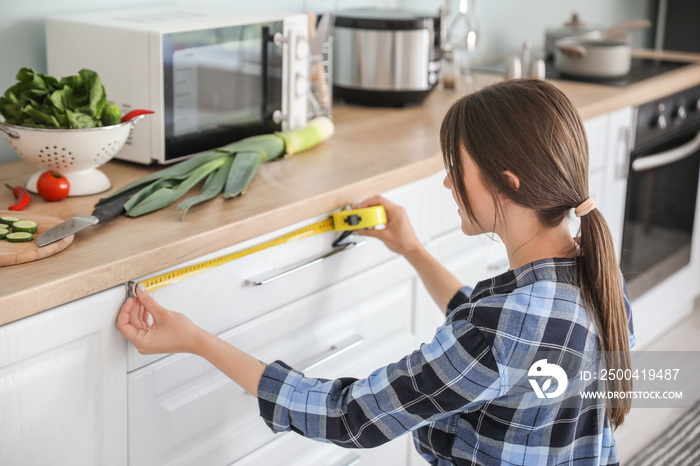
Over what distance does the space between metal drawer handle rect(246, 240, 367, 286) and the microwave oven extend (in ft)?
1.13

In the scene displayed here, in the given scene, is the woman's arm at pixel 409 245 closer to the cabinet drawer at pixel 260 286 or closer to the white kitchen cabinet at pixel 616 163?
the cabinet drawer at pixel 260 286

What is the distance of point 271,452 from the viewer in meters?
1.50

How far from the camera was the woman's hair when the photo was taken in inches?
43.1

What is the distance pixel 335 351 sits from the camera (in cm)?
157

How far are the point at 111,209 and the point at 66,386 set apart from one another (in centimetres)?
30

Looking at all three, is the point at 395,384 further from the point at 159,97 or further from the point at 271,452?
the point at 159,97

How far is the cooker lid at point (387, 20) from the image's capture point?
2.11 m

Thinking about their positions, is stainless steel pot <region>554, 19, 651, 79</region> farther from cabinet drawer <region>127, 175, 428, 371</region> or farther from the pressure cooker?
cabinet drawer <region>127, 175, 428, 371</region>

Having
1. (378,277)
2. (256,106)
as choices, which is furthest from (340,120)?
(378,277)

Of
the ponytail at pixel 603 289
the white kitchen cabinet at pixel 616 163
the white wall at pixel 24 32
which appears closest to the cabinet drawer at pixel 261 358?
the ponytail at pixel 603 289

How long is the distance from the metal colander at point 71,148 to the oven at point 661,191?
1625 millimetres

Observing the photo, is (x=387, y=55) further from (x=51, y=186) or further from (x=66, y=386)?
(x=66, y=386)

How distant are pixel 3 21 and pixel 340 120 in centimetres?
80

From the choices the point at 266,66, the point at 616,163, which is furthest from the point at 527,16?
the point at 266,66
